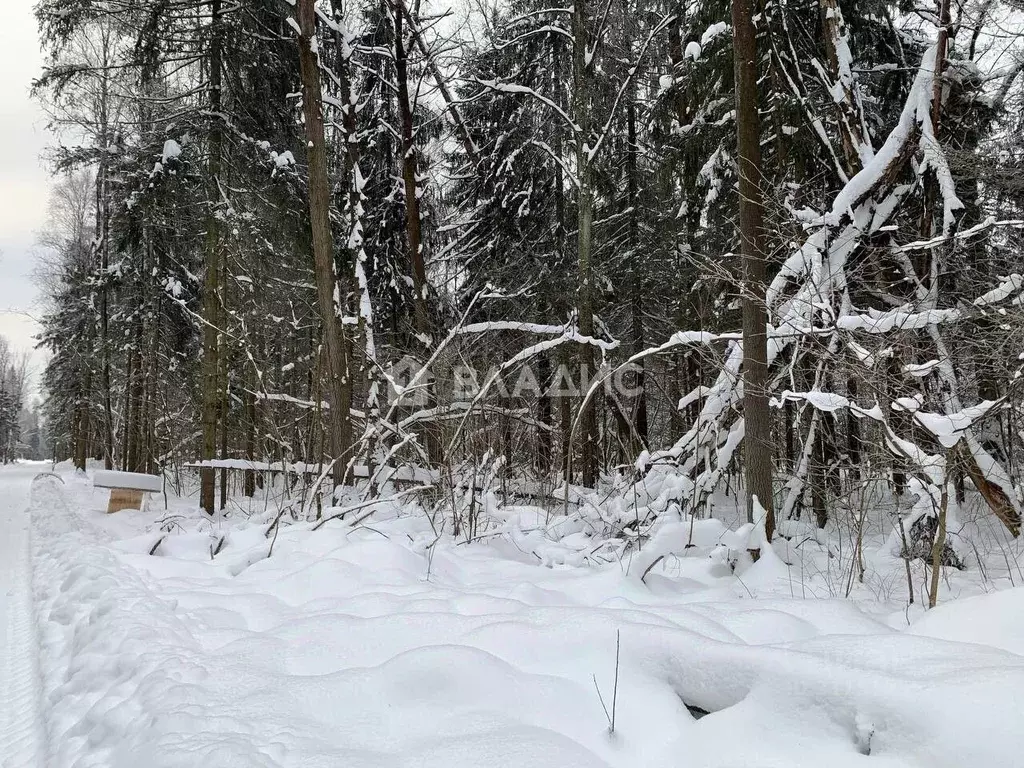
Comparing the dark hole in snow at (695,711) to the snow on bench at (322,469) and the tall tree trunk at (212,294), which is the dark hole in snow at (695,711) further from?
the tall tree trunk at (212,294)

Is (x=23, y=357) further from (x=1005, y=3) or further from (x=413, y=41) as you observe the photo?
(x=1005, y=3)

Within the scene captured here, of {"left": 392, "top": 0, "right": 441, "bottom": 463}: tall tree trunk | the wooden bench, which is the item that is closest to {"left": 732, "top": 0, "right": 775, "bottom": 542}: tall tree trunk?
{"left": 392, "top": 0, "right": 441, "bottom": 463}: tall tree trunk

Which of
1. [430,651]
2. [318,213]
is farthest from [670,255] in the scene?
[430,651]

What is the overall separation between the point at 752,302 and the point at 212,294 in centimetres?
849

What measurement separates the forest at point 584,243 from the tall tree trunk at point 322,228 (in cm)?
4

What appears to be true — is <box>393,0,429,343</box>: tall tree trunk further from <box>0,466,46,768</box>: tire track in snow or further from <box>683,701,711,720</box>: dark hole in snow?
<box>683,701,711,720</box>: dark hole in snow

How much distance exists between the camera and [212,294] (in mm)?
10039

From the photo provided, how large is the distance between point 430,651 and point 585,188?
9.47m

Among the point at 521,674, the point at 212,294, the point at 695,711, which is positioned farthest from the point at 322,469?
the point at 695,711

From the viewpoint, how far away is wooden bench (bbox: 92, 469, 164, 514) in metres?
9.92

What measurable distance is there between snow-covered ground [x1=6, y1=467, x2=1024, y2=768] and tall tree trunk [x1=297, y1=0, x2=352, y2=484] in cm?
361

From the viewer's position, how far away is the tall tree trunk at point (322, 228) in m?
7.72

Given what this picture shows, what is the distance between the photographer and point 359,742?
2041mm

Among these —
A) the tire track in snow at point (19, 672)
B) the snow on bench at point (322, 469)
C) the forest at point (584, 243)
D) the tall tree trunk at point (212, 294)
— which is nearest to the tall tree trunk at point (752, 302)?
the forest at point (584, 243)
